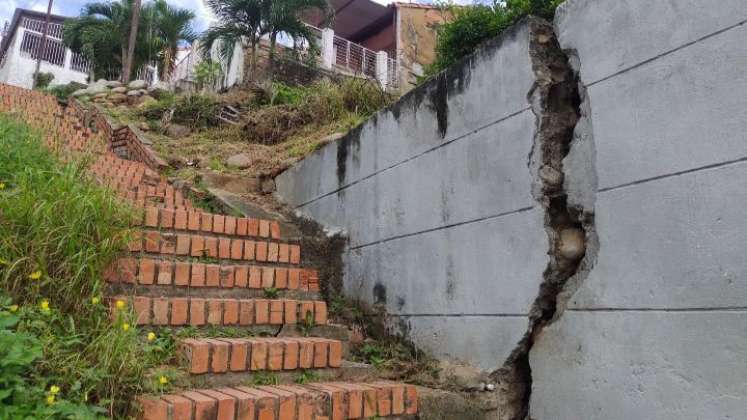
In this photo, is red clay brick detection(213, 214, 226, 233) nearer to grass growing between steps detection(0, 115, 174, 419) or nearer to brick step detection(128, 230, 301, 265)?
brick step detection(128, 230, 301, 265)

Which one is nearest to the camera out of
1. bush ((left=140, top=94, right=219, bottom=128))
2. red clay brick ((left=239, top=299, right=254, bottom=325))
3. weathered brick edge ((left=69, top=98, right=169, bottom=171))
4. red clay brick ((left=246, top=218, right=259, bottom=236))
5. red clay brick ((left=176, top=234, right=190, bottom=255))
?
red clay brick ((left=239, top=299, right=254, bottom=325))

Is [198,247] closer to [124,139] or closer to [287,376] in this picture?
[287,376]

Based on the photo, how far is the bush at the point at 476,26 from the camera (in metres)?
6.71

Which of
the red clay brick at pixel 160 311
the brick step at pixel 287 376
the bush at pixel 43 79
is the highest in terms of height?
the bush at pixel 43 79

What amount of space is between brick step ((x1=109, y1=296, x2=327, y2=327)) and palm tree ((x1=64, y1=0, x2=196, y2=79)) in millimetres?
15462

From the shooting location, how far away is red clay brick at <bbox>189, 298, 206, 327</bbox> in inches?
95.8

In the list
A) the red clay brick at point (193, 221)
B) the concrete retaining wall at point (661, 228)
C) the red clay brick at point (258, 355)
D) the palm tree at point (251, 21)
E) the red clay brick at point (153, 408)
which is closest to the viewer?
the concrete retaining wall at point (661, 228)

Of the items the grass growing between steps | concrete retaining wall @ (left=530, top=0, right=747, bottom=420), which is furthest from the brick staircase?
concrete retaining wall @ (left=530, top=0, right=747, bottom=420)

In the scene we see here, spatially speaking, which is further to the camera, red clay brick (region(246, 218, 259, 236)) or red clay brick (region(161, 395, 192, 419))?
red clay brick (region(246, 218, 259, 236))

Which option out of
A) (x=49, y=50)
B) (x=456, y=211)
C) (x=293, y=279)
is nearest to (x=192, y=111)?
(x=293, y=279)

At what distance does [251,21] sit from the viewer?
1073cm

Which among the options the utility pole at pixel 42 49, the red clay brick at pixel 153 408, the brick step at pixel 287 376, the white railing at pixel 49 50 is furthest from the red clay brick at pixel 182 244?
the white railing at pixel 49 50

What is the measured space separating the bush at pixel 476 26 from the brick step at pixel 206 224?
4.46 m

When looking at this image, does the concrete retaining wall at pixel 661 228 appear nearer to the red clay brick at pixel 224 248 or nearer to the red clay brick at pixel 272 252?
the red clay brick at pixel 272 252
